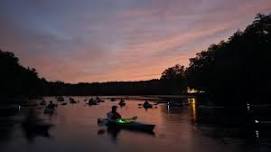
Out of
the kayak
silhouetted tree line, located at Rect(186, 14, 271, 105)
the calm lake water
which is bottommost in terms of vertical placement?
the calm lake water

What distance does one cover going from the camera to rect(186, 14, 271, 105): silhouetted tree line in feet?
349

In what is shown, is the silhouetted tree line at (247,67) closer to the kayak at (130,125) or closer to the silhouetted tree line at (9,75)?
the kayak at (130,125)

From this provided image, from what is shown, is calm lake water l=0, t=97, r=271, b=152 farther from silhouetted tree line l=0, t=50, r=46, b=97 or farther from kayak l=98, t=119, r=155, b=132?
silhouetted tree line l=0, t=50, r=46, b=97

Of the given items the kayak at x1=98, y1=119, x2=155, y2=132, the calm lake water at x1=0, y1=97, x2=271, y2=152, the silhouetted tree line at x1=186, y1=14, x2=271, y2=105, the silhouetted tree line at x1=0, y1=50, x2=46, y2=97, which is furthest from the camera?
the silhouetted tree line at x1=0, y1=50, x2=46, y2=97

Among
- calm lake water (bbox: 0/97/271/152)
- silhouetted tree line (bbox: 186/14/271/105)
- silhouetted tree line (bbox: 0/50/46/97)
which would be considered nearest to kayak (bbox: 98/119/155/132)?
calm lake water (bbox: 0/97/271/152)

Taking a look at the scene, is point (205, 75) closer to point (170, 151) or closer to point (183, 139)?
point (183, 139)

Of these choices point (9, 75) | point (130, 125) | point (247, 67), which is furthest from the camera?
point (9, 75)

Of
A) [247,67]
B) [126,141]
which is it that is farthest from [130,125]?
[247,67]

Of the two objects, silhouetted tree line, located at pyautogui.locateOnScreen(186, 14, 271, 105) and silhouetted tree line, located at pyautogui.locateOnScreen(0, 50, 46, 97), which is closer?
silhouetted tree line, located at pyautogui.locateOnScreen(186, 14, 271, 105)

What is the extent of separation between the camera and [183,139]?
6166 centimetres

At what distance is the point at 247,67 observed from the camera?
357 ft

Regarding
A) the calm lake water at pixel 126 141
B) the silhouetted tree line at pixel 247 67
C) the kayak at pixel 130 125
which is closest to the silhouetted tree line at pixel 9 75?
the silhouetted tree line at pixel 247 67

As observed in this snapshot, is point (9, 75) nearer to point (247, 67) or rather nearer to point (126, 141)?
point (247, 67)

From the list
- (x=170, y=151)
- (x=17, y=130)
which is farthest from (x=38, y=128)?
(x=170, y=151)
